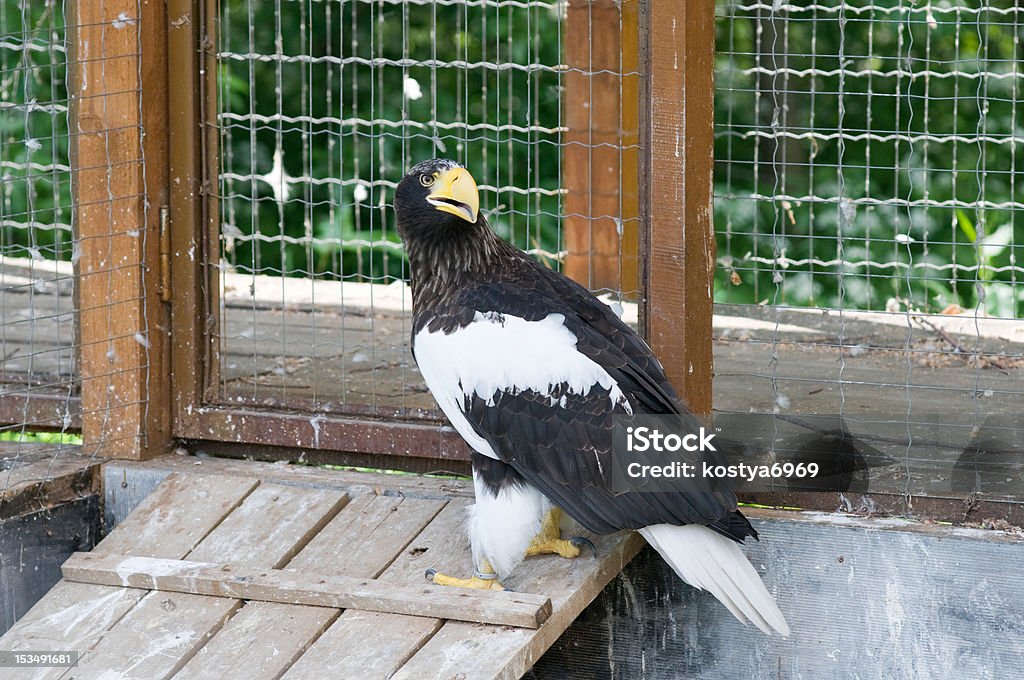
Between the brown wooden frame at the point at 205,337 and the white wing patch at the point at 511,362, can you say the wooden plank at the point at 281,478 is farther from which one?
the white wing patch at the point at 511,362

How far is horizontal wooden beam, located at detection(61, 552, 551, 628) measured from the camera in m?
2.61

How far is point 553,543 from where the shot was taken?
2.94 meters

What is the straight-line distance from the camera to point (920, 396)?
4.00m

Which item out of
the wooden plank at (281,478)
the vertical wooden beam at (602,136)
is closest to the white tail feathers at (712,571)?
the wooden plank at (281,478)

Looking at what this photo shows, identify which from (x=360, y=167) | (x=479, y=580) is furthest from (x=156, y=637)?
(x=360, y=167)

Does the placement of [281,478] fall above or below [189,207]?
below

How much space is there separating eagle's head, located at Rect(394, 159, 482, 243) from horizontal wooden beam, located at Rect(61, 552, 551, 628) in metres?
0.82

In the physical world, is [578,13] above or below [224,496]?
above

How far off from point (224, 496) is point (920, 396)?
215 cm

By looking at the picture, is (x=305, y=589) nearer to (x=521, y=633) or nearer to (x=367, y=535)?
(x=367, y=535)

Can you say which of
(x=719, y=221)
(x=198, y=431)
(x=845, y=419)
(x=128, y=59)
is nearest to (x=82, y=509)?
(x=198, y=431)

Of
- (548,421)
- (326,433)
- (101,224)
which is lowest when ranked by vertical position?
(326,433)

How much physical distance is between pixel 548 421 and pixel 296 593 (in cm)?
66

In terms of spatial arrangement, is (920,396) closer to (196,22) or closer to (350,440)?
(350,440)
